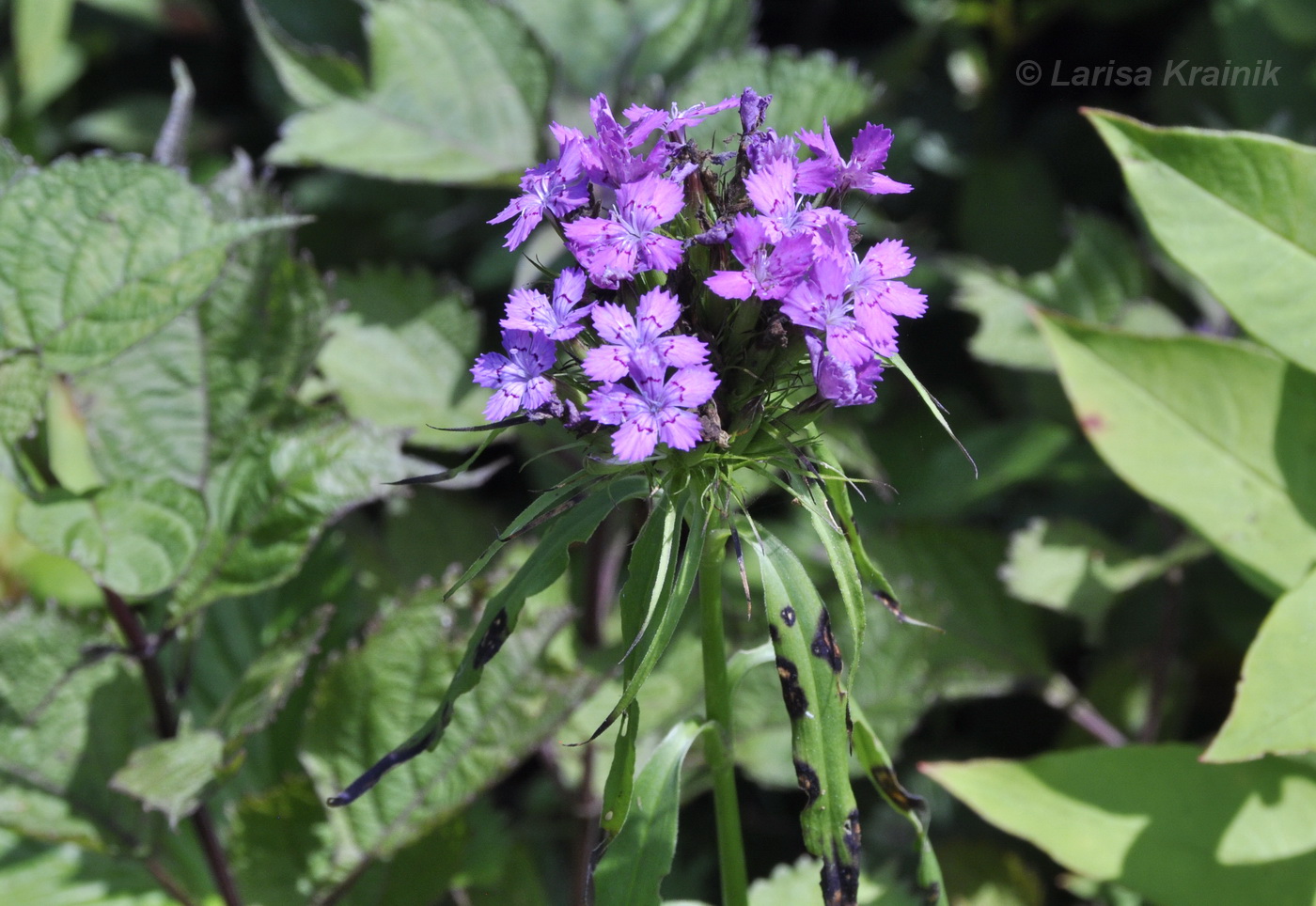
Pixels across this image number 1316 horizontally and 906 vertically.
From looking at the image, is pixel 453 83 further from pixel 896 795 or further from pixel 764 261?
pixel 896 795

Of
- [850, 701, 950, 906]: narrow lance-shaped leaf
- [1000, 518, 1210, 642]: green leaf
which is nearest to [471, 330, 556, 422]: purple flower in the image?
[850, 701, 950, 906]: narrow lance-shaped leaf

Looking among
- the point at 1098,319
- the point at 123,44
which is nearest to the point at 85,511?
the point at 1098,319

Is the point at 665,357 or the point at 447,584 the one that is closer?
the point at 665,357

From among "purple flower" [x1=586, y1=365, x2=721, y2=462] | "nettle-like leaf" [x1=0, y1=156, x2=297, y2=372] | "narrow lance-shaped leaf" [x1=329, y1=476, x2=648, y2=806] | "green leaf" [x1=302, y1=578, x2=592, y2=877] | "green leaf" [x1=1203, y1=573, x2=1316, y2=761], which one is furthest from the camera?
"green leaf" [x1=302, y1=578, x2=592, y2=877]

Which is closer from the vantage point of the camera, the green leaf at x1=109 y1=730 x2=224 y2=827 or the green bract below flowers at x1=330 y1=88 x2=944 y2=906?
the green bract below flowers at x1=330 y1=88 x2=944 y2=906

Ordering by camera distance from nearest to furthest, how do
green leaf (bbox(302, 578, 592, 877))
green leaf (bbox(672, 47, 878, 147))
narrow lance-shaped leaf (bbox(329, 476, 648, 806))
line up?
1. narrow lance-shaped leaf (bbox(329, 476, 648, 806))
2. green leaf (bbox(302, 578, 592, 877))
3. green leaf (bbox(672, 47, 878, 147))

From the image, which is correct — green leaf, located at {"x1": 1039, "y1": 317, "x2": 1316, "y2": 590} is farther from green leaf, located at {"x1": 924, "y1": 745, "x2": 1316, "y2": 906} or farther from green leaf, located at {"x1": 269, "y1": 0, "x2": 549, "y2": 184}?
green leaf, located at {"x1": 269, "y1": 0, "x2": 549, "y2": 184}

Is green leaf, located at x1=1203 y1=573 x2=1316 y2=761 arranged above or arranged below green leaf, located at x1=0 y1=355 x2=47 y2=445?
below

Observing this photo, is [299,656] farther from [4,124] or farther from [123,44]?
[123,44]
